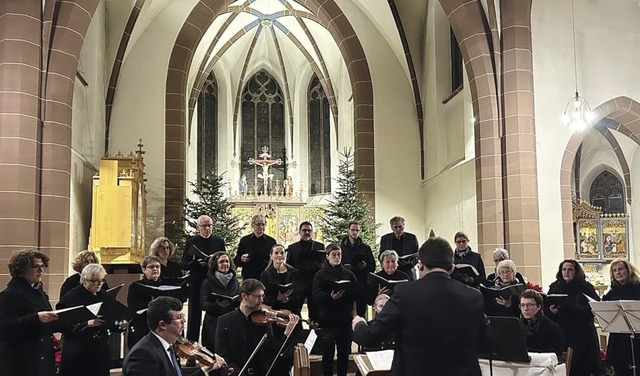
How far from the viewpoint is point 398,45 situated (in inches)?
578

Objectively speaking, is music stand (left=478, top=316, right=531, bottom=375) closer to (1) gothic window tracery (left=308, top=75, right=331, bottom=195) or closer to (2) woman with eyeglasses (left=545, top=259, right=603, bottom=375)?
(2) woman with eyeglasses (left=545, top=259, right=603, bottom=375)

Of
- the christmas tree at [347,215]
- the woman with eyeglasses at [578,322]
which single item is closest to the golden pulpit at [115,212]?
the christmas tree at [347,215]

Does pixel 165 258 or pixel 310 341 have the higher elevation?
pixel 165 258

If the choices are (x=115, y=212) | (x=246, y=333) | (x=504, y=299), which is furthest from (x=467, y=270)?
(x=115, y=212)

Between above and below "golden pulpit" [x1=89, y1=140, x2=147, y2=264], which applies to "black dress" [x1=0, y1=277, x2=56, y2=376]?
below

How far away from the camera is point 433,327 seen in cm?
334

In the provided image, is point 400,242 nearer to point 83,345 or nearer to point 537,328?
point 537,328

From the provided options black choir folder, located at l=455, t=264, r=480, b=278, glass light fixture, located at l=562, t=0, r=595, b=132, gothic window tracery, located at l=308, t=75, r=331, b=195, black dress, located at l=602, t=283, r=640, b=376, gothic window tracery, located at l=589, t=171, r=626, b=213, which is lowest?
black dress, located at l=602, t=283, r=640, b=376

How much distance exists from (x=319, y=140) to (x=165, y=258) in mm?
17371

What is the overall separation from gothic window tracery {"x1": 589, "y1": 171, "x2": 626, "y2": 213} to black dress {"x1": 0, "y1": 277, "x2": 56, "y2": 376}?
1700cm

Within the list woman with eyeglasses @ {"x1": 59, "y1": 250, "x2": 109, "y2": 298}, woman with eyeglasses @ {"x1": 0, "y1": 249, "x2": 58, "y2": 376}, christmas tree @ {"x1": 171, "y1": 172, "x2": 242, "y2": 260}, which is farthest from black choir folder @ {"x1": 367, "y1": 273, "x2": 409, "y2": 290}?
christmas tree @ {"x1": 171, "y1": 172, "x2": 242, "y2": 260}

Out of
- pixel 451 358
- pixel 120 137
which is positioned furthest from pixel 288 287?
pixel 120 137

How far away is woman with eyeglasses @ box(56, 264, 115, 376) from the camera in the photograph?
5.18m

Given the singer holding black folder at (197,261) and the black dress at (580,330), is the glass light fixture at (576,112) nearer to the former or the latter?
the black dress at (580,330)
